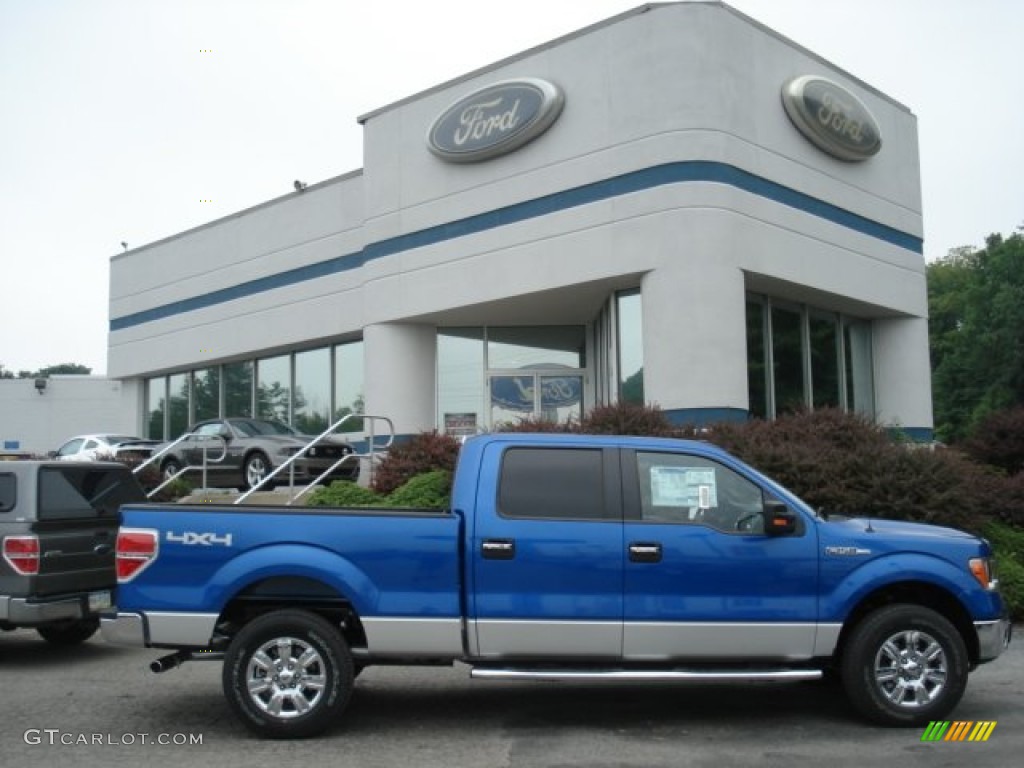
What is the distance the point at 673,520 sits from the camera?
673 centimetres

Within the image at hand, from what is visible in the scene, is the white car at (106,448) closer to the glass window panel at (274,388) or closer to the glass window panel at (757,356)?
the glass window panel at (274,388)

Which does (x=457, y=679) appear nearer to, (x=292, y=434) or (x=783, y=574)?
(x=783, y=574)

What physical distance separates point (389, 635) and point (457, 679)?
2291 millimetres

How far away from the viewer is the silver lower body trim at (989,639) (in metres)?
6.72

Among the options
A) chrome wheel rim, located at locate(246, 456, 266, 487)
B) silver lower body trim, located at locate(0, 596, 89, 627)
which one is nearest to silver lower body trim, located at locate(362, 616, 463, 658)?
silver lower body trim, located at locate(0, 596, 89, 627)

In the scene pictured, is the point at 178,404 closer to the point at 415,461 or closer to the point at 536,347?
the point at 536,347

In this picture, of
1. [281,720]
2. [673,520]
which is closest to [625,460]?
[673,520]

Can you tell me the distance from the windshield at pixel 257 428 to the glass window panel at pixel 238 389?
24.1 feet

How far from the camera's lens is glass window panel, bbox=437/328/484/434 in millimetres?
21000

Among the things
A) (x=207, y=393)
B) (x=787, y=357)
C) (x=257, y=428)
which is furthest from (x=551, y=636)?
(x=207, y=393)

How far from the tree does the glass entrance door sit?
25.1 metres

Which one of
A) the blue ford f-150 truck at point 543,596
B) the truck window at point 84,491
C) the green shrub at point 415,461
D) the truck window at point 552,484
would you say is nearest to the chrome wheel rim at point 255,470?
the green shrub at point 415,461

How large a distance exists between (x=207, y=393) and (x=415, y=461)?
15290 mm

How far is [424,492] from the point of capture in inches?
504
